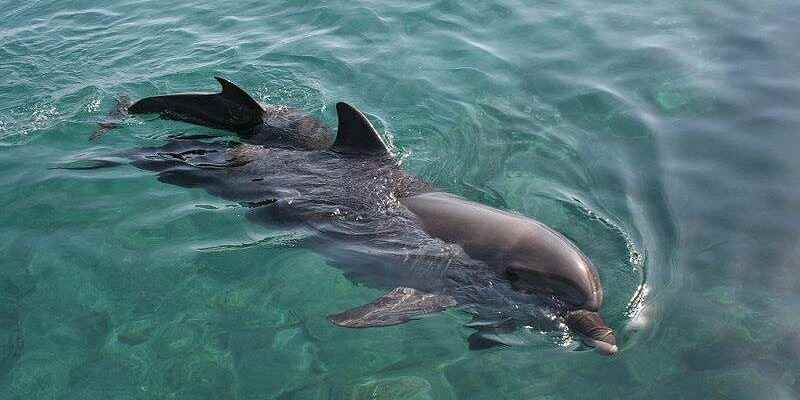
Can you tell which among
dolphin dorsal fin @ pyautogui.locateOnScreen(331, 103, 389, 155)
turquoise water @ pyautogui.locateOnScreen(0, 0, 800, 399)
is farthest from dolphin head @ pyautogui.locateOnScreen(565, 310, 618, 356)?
dolphin dorsal fin @ pyautogui.locateOnScreen(331, 103, 389, 155)

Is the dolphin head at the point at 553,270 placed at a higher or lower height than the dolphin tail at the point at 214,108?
lower

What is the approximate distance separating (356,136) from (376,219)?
1.23 meters

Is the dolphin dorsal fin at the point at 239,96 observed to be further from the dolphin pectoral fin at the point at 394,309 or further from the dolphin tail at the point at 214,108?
the dolphin pectoral fin at the point at 394,309

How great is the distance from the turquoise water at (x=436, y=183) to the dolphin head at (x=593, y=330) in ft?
0.57

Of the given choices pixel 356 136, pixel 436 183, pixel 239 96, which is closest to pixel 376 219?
pixel 356 136

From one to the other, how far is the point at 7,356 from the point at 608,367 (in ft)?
18.1

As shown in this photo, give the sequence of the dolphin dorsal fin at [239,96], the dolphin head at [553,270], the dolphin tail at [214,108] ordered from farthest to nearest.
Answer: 1. the dolphin tail at [214,108]
2. the dolphin dorsal fin at [239,96]
3. the dolphin head at [553,270]

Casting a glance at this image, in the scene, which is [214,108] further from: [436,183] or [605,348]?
[605,348]

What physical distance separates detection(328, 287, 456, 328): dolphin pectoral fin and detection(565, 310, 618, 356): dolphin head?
3.89 ft

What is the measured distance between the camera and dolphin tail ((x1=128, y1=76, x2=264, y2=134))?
8.91 metres

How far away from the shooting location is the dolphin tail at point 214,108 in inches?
351

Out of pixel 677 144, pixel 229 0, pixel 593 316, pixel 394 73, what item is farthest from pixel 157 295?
pixel 229 0

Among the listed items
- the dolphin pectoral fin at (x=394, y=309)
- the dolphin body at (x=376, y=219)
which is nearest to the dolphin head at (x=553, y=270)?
the dolphin body at (x=376, y=219)

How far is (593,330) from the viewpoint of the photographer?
6.22m
